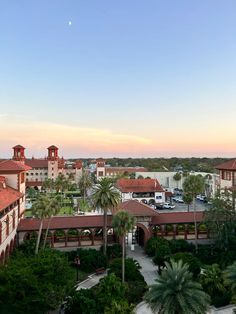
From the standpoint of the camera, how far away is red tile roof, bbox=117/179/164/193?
309ft

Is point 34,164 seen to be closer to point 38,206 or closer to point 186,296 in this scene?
point 38,206

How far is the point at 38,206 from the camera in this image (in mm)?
40281

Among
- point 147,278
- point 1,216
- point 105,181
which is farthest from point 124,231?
point 1,216

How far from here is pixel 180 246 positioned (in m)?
45.9

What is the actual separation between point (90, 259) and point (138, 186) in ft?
182

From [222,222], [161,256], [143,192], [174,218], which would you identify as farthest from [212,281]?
[143,192]

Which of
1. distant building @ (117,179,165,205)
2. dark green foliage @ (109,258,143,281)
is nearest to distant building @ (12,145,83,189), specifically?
distant building @ (117,179,165,205)

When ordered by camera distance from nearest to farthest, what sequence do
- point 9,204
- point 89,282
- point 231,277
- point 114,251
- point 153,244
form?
point 231,277
point 89,282
point 9,204
point 114,251
point 153,244

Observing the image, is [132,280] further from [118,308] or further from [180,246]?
[180,246]

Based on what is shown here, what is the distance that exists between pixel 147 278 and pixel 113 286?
11059 millimetres

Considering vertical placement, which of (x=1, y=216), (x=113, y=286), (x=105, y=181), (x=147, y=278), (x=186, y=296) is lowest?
(x=147, y=278)

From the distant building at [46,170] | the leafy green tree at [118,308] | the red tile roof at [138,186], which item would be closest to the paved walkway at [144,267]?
the leafy green tree at [118,308]

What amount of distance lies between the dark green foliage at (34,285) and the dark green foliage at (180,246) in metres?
20.4

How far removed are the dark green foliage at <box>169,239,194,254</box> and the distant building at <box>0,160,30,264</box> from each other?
20.7 m
